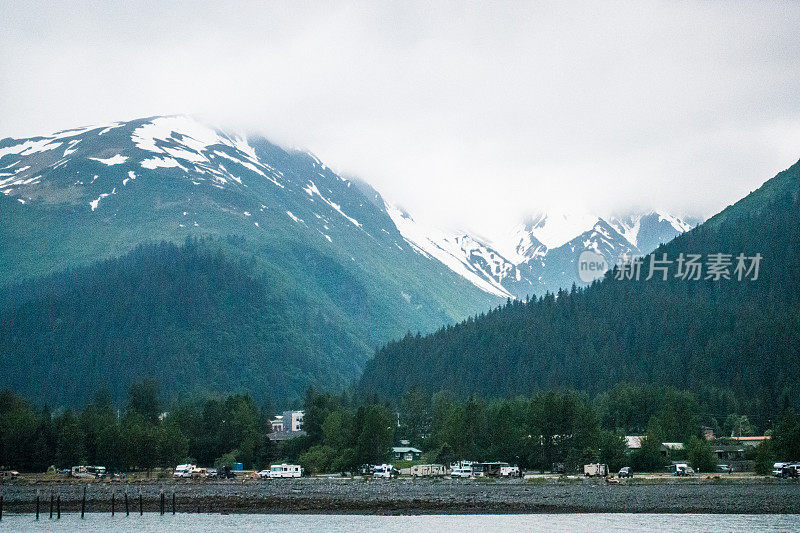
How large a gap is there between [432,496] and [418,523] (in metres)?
22.4

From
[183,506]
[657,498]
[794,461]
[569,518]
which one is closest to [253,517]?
[183,506]

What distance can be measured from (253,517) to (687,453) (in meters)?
74.0

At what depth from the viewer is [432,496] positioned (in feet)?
342

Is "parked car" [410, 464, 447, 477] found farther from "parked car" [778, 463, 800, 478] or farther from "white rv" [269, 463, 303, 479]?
"parked car" [778, 463, 800, 478]

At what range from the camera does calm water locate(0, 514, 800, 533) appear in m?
76.8

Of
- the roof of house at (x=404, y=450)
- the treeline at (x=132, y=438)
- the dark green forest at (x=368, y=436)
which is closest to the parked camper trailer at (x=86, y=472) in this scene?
the treeline at (x=132, y=438)

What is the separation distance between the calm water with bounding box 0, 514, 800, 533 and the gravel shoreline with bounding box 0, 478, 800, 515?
386cm

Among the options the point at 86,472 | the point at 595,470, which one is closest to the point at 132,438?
the point at 86,472

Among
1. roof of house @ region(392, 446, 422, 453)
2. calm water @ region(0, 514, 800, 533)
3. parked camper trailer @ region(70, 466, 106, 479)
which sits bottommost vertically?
calm water @ region(0, 514, 800, 533)

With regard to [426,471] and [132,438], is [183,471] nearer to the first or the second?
[132,438]

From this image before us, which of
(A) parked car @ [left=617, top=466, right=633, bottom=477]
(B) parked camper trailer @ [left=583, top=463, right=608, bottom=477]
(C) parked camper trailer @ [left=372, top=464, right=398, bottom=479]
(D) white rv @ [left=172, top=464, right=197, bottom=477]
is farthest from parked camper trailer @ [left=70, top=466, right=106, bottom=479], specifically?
(A) parked car @ [left=617, top=466, right=633, bottom=477]

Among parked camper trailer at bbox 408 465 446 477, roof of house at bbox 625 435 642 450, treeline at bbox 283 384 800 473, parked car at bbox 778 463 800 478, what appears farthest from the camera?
roof of house at bbox 625 435 642 450

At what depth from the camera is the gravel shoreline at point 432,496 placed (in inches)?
3561

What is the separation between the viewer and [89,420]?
156 meters
